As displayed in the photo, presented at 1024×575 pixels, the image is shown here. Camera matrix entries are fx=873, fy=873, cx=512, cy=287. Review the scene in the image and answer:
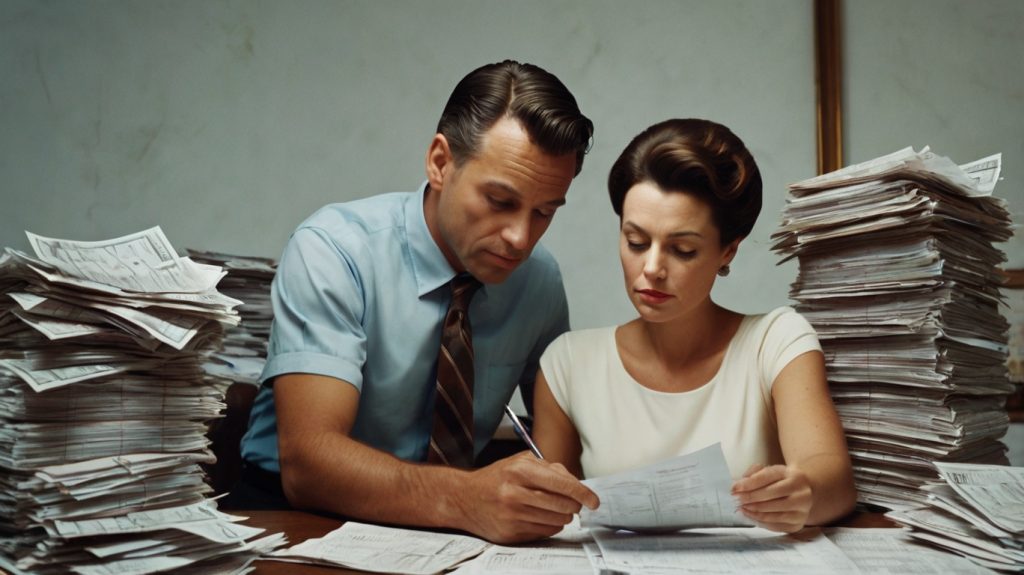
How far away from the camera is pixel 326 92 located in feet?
8.77

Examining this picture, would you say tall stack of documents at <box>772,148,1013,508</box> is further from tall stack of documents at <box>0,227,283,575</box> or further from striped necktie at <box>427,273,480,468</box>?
tall stack of documents at <box>0,227,283,575</box>

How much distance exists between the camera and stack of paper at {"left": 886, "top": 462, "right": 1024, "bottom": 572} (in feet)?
4.16

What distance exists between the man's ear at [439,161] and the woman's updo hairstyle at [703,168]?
408 mm

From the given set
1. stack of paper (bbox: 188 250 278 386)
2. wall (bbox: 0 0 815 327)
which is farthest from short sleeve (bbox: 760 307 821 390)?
stack of paper (bbox: 188 250 278 386)

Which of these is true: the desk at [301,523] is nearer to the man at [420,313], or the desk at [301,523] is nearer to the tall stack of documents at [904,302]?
the man at [420,313]

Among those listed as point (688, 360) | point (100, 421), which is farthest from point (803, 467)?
point (100, 421)

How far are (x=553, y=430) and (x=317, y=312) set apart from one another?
1.81ft

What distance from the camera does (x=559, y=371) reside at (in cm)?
186

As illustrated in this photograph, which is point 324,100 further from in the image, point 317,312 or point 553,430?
point 553,430

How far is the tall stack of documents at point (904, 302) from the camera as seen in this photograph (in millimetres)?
1676

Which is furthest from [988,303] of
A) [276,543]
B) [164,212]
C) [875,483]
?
[164,212]

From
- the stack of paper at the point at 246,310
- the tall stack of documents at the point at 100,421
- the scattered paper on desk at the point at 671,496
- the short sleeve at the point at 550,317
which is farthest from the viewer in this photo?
the stack of paper at the point at 246,310

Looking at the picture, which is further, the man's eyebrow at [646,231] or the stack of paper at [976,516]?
the man's eyebrow at [646,231]

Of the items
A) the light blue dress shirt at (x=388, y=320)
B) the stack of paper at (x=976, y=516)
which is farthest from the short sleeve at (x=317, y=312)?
the stack of paper at (x=976, y=516)
